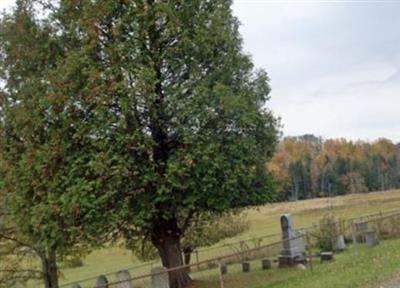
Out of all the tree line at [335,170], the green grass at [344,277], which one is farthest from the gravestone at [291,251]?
the tree line at [335,170]

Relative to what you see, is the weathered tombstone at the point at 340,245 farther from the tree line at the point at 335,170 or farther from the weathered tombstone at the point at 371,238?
the tree line at the point at 335,170

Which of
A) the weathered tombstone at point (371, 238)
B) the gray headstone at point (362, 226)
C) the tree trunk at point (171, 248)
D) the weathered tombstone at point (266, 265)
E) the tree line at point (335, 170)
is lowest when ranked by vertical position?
the weathered tombstone at point (266, 265)

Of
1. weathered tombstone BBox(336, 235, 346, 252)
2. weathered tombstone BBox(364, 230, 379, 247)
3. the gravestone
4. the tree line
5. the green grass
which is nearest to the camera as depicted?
the green grass

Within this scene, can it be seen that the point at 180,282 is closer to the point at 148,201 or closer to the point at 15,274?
the point at 148,201

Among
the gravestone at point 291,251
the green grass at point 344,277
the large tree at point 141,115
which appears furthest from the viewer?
the gravestone at point 291,251

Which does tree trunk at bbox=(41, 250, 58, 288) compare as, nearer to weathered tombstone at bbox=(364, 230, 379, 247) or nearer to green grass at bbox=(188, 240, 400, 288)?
green grass at bbox=(188, 240, 400, 288)

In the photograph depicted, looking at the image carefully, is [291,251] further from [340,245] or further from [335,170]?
[335,170]

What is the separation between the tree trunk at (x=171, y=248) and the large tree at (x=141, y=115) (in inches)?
60.2

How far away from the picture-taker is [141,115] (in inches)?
666

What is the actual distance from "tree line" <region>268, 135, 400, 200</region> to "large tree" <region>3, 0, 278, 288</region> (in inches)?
3473

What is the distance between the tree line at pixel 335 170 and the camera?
11325 centimetres

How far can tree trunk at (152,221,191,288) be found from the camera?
19.1 m

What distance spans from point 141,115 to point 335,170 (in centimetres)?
10318

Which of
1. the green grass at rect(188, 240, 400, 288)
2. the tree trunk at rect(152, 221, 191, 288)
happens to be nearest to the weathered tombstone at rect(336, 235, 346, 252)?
the green grass at rect(188, 240, 400, 288)
